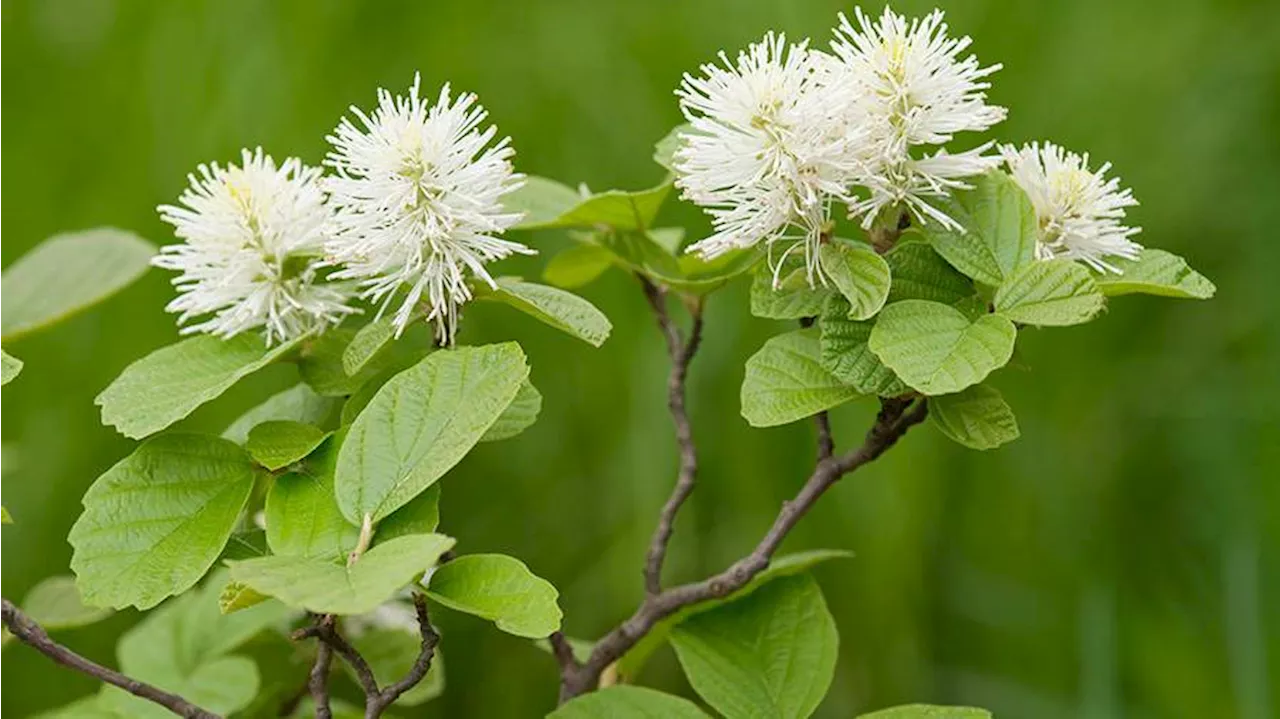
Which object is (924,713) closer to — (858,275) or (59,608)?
(858,275)

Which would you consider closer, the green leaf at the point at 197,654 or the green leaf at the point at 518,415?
the green leaf at the point at 518,415

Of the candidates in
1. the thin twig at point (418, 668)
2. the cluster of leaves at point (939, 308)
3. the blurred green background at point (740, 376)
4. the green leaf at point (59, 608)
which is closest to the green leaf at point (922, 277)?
the cluster of leaves at point (939, 308)

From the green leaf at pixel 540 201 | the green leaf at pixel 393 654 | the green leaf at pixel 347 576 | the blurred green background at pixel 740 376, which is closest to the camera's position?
the green leaf at pixel 347 576

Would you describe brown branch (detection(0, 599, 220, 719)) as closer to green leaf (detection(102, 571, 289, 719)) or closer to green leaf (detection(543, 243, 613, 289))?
green leaf (detection(102, 571, 289, 719))

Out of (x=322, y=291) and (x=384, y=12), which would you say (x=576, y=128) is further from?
(x=322, y=291)

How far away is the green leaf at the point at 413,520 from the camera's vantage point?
0.62m

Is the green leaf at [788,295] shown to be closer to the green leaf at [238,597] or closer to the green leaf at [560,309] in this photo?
the green leaf at [560,309]

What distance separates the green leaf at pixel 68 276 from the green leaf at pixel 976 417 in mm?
481

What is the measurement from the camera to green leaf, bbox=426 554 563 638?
1.87ft

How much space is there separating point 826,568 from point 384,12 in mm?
945

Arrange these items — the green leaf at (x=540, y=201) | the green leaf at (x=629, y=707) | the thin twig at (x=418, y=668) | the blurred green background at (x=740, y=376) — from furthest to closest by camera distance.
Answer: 1. the blurred green background at (x=740, y=376)
2. the green leaf at (x=540, y=201)
3. the green leaf at (x=629, y=707)
4. the thin twig at (x=418, y=668)

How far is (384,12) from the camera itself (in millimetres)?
2078

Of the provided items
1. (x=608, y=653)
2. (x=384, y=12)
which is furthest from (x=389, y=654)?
(x=384, y=12)

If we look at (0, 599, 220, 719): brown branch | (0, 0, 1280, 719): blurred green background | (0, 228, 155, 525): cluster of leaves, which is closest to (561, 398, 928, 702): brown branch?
(0, 599, 220, 719): brown branch
